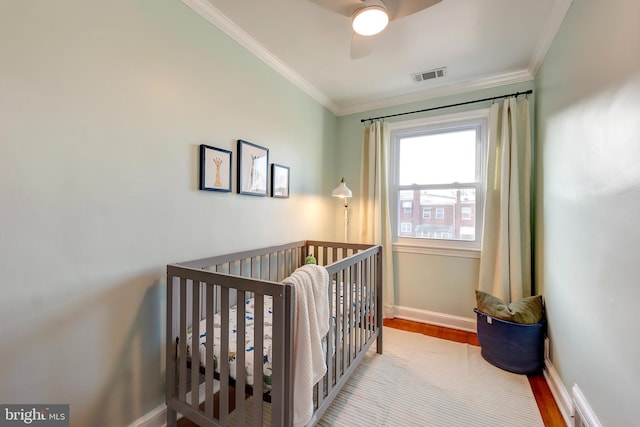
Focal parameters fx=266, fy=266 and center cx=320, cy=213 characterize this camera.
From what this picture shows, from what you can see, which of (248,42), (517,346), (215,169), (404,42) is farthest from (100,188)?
(517,346)

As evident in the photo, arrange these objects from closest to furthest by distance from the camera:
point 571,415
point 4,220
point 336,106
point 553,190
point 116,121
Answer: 1. point 4,220
2. point 116,121
3. point 571,415
4. point 553,190
5. point 336,106

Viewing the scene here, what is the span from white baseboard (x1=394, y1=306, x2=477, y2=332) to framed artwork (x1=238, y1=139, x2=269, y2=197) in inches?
79.7

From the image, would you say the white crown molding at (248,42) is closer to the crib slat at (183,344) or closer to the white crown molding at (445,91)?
the white crown molding at (445,91)

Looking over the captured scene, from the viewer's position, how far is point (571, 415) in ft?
4.77

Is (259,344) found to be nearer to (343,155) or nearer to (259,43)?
(259,43)

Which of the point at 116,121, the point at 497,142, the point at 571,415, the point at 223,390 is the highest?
the point at 497,142

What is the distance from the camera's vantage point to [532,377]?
1.93 m

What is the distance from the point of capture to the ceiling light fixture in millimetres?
1309

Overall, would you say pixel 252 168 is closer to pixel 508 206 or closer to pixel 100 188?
pixel 100 188

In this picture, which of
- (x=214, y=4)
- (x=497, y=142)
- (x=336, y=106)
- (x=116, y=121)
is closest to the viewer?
(x=116, y=121)

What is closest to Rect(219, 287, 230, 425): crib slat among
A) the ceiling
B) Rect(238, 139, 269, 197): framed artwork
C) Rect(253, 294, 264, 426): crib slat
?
Rect(253, 294, 264, 426): crib slat

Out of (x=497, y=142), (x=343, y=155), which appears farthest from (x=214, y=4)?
(x=497, y=142)

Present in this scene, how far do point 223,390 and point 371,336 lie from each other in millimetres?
1262

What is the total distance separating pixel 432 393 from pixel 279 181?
193cm
